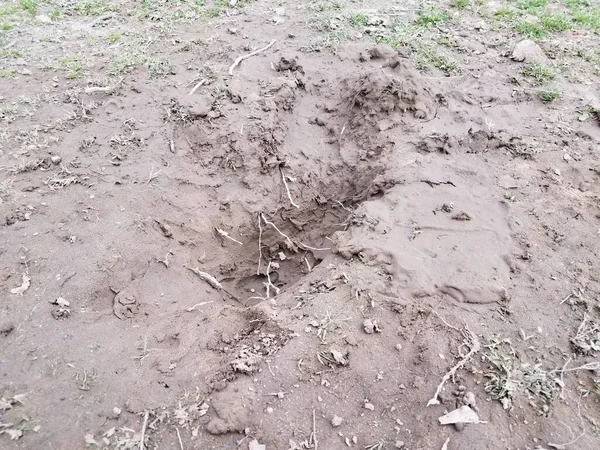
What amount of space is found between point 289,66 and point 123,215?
7.78ft

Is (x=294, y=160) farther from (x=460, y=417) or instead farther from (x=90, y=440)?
(x=90, y=440)

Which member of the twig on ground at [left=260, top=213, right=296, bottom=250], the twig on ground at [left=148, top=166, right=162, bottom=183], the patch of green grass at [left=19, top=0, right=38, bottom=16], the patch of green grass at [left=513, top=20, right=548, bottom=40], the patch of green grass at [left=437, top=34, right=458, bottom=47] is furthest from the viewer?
the patch of green grass at [left=19, top=0, right=38, bottom=16]

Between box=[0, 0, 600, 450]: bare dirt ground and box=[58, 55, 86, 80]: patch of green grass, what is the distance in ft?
0.12

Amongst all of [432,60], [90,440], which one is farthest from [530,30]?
[90,440]

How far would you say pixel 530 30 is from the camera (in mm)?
5332

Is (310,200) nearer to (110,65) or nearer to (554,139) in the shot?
(554,139)

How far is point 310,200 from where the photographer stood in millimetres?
3988

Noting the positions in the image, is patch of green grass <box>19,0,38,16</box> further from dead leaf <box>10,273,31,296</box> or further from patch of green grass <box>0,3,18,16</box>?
dead leaf <box>10,273,31,296</box>

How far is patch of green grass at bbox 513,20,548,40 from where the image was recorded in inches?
207

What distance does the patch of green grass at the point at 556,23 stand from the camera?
536cm

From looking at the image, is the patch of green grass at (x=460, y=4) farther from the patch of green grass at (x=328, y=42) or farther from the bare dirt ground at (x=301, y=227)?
the patch of green grass at (x=328, y=42)

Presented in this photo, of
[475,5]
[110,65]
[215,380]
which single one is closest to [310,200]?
[215,380]

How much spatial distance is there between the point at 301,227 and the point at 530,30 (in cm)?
372

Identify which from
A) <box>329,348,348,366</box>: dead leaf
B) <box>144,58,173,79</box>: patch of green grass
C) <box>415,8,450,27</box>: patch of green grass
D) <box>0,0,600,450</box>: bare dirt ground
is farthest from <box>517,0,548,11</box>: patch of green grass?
<box>329,348,348,366</box>: dead leaf
